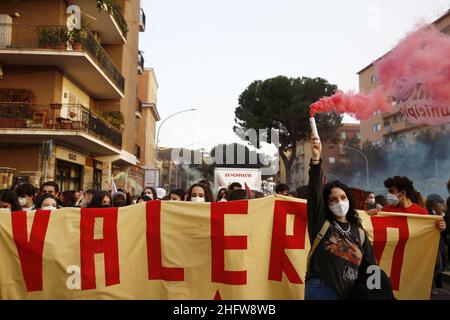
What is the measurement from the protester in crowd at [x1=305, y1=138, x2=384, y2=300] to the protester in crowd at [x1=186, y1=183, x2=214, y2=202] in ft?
9.25

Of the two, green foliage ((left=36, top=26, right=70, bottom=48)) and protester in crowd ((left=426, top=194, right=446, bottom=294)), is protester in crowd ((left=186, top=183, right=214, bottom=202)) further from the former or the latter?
green foliage ((left=36, top=26, right=70, bottom=48))

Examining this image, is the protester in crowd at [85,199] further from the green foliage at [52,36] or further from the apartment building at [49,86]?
the green foliage at [52,36]

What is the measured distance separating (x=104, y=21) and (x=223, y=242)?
18589 mm

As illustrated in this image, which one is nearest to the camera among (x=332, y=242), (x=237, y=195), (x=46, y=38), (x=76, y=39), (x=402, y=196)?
(x=332, y=242)

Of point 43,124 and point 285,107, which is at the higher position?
point 285,107

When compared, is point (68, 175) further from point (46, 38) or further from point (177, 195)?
point (177, 195)

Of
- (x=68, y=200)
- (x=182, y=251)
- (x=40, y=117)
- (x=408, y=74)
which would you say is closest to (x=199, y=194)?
(x=182, y=251)

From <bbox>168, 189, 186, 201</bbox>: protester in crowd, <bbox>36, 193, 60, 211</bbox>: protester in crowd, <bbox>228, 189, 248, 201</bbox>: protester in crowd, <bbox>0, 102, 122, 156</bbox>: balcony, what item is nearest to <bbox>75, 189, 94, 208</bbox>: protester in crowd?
<bbox>168, 189, 186, 201</bbox>: protester in crowd

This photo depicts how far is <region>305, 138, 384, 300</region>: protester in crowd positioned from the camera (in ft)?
10.1

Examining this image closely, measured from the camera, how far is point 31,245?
460cm

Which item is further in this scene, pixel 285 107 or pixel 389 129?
pixel 389 129
